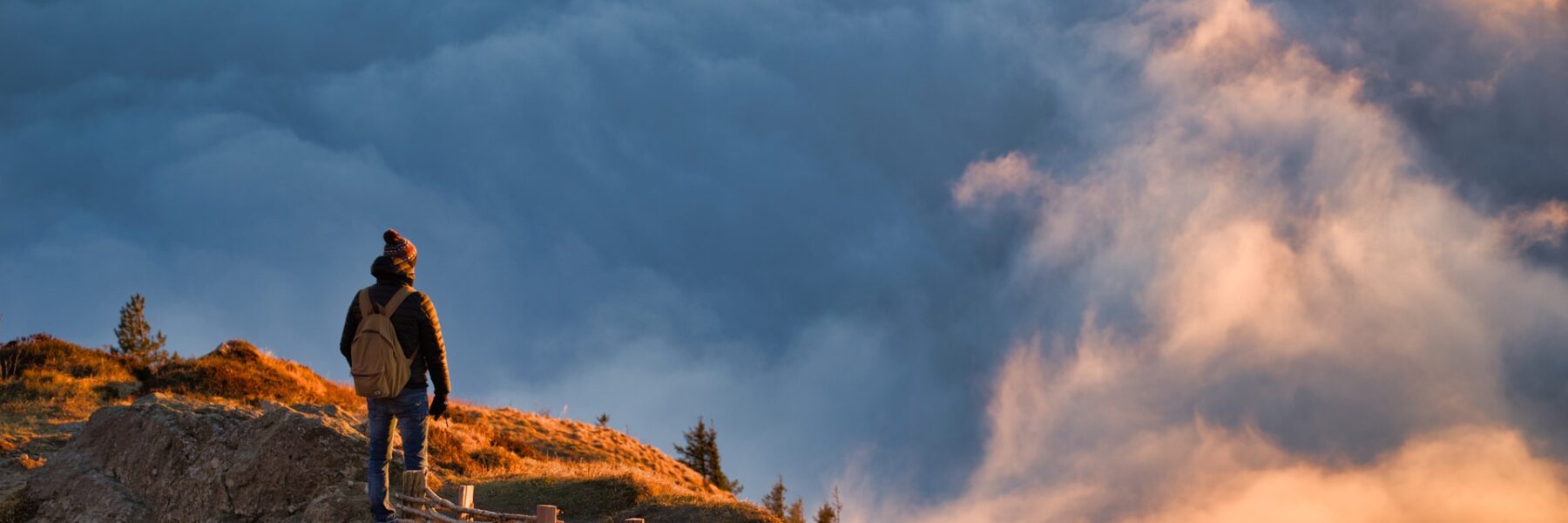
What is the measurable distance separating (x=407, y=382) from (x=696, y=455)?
32532mm

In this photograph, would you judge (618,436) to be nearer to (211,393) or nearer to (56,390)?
(211,393)

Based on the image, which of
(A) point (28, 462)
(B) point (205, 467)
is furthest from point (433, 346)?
(A) point (28, 462)

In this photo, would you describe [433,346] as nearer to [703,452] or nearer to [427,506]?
[427,506]

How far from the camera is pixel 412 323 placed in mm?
9602

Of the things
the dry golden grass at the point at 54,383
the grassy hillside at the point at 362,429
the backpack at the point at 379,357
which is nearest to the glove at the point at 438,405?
the backpack at the point at 379,357

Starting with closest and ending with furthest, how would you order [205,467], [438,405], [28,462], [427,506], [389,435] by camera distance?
[438,405]
[389,435]
[427,506]
[205,467]
[28,462]

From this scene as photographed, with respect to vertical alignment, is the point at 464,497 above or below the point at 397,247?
below

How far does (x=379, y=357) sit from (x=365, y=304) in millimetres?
581

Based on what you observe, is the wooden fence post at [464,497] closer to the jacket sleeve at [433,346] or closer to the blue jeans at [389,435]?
the blue jeans at [389,435]

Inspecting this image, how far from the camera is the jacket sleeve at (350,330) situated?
971 centimetres

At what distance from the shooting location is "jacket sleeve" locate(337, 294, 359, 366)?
971cm

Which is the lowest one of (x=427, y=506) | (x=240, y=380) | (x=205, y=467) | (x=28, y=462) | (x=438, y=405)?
(x=427, y=506)

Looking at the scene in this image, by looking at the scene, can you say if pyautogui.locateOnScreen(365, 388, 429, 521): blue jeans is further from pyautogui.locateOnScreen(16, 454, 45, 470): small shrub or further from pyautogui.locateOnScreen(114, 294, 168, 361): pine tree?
pyautogui.locateOnScreen(114, 294, 168, 361): pine tree

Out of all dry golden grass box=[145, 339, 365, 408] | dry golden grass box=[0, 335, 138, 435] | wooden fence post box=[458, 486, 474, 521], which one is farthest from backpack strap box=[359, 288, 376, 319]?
dry golden grass box=[145, 339, 365, 408]
